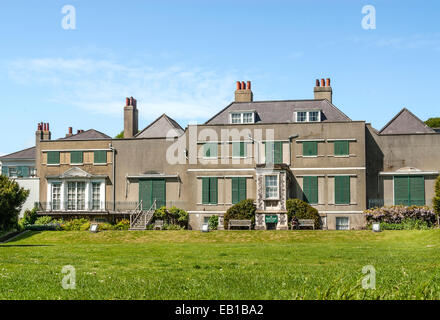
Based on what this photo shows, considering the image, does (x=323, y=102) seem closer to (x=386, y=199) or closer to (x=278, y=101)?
(x=278, y=101)

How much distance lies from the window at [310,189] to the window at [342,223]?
6.30ft

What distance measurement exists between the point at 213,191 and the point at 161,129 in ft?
24.6

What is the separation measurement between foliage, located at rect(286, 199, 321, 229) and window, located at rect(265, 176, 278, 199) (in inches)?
41.6

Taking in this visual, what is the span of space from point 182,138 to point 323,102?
33.9ft

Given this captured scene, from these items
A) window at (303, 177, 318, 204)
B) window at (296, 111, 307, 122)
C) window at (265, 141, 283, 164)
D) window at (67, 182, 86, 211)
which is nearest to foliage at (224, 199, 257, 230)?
window at (265, 141, 283, 164)

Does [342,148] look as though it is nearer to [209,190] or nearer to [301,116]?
[301,116]

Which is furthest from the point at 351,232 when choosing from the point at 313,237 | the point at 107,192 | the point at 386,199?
the point at 107,192

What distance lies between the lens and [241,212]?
3700cm

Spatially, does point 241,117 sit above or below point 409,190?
above

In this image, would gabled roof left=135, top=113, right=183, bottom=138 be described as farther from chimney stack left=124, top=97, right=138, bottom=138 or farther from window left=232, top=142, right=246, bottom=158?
window left=232, top=142, right=246, bottom=158

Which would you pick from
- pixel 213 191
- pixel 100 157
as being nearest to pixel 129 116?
pixel 100 157

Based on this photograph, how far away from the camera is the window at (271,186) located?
36.4m

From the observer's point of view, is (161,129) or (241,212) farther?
(161,129)

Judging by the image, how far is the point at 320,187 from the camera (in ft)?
127
